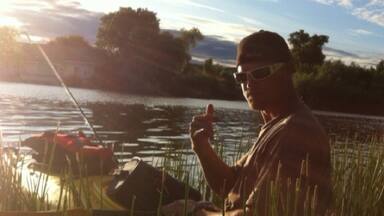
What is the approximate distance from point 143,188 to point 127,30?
3528 inches

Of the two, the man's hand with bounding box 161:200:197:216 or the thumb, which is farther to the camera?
the man's hand with bounding box 161:200:197:216

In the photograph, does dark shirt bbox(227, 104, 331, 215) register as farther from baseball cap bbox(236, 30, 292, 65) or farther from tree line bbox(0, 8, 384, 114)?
tree line bbox(0, 8, 384, 114)

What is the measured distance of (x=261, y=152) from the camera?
14.2 ft

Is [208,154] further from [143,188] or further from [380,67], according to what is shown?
[380,67]

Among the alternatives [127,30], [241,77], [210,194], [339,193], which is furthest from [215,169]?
[127,30]

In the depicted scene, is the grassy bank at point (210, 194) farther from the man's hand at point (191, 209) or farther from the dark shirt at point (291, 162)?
the man's hand at point (191, 209)

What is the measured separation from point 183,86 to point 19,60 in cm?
2765

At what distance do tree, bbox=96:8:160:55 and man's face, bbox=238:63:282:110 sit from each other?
84.8 m

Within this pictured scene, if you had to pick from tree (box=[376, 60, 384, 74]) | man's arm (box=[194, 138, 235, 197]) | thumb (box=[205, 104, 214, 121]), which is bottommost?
man's arm (box=[194, 138, 235, 197])

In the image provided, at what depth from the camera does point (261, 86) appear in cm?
456

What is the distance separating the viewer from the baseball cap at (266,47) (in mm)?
4535

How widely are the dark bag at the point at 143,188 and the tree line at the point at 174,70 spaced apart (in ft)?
263

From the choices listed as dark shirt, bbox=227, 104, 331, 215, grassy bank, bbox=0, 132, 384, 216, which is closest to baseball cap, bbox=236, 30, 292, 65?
dark shirt, bbox=227, 104, 331, 215

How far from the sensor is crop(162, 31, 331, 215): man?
4043 mm
